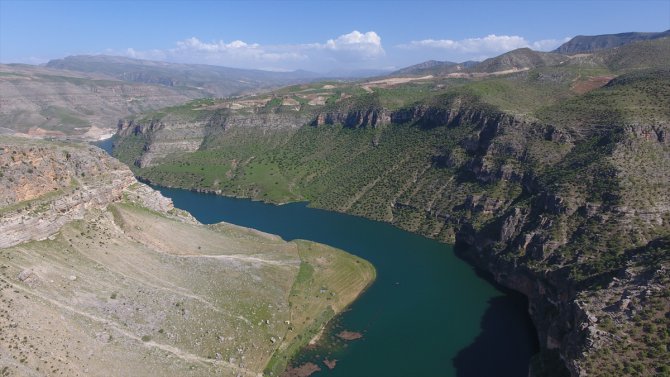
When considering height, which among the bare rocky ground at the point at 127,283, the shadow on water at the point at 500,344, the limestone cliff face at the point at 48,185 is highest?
the limestone cliff face at the point at 48,185

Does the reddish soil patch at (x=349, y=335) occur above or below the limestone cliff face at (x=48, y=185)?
below

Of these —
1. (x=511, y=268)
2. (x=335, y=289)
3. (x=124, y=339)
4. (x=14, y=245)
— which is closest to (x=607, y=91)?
(x=511, y=268)

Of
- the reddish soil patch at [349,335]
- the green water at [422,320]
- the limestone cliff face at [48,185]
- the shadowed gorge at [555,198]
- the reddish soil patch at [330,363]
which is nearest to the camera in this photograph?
the shadowed gorge at [555,198]

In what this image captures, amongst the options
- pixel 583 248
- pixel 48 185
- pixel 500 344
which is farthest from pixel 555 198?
pixel 48 185

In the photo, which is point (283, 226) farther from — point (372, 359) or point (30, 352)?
point (30, 352)

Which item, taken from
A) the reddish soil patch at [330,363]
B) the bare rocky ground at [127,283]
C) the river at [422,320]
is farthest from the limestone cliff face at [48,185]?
the reddish soil patch at [330,363]

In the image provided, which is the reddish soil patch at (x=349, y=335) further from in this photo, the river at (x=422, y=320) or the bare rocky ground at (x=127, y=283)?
the bare rocky ground at (x=127, y=283)

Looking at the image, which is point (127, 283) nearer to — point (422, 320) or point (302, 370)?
point (302, 370)
